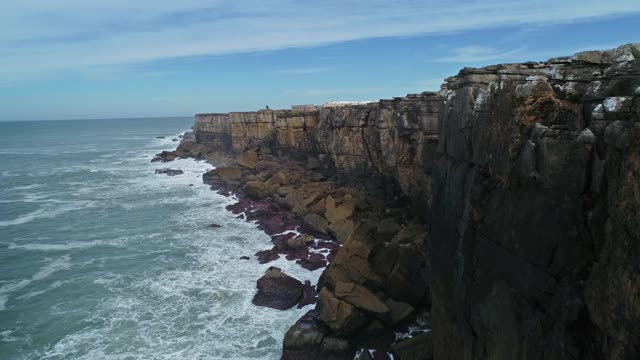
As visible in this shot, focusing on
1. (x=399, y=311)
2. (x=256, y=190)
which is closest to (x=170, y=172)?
(x=256, y=190)

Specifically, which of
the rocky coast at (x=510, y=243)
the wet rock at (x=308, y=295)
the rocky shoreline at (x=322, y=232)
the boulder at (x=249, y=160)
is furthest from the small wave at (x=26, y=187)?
the wet rock at (x=308, y=295)

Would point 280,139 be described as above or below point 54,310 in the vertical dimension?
above

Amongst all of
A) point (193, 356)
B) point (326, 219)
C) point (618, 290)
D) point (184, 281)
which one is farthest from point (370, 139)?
point (618, 290)

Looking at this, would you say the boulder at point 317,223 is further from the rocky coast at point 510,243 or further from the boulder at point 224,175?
the boulder at point 224,175

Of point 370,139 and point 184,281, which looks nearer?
point 184,281

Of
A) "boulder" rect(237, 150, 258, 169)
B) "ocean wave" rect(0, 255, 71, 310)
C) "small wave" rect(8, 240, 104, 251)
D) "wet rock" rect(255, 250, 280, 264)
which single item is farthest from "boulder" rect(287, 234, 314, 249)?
"boulder" rect(237, 150, 258, 169)

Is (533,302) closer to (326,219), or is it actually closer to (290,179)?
(326,219)
